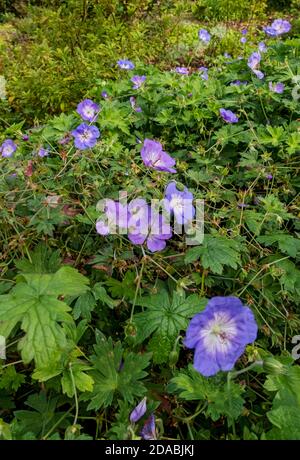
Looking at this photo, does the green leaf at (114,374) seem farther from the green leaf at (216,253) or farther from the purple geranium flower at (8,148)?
the purple geranium flower at (8,148)

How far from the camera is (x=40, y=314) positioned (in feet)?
3.75

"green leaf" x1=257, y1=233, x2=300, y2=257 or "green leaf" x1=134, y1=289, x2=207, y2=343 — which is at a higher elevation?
"green leaf" x1=134, y1=289, x2=207, y2=343

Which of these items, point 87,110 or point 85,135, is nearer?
point 85,135

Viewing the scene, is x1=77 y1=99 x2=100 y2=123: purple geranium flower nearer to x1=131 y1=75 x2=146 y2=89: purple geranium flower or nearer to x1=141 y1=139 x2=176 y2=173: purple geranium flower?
x1=131 y1=75 x2=146 y2=89: purple geranium flower

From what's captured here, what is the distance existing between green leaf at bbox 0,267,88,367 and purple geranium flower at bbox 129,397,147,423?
228 mm

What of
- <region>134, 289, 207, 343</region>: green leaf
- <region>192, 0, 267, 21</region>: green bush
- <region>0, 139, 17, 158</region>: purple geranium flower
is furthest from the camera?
<region>192, 0, 267, 21</region>: green bush

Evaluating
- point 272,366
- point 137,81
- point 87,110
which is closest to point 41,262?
point 272,366

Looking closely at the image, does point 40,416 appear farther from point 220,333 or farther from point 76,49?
point 76,49

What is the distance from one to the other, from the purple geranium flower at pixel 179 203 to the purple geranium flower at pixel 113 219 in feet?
0.46

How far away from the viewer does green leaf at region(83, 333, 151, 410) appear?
47.1 inches

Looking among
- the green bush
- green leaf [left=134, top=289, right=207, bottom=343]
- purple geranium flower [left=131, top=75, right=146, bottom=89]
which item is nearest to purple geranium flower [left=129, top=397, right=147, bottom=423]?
green leaf [left=134, top=289, right=207, bottom=343]

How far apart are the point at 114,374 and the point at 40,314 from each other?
259 mm
